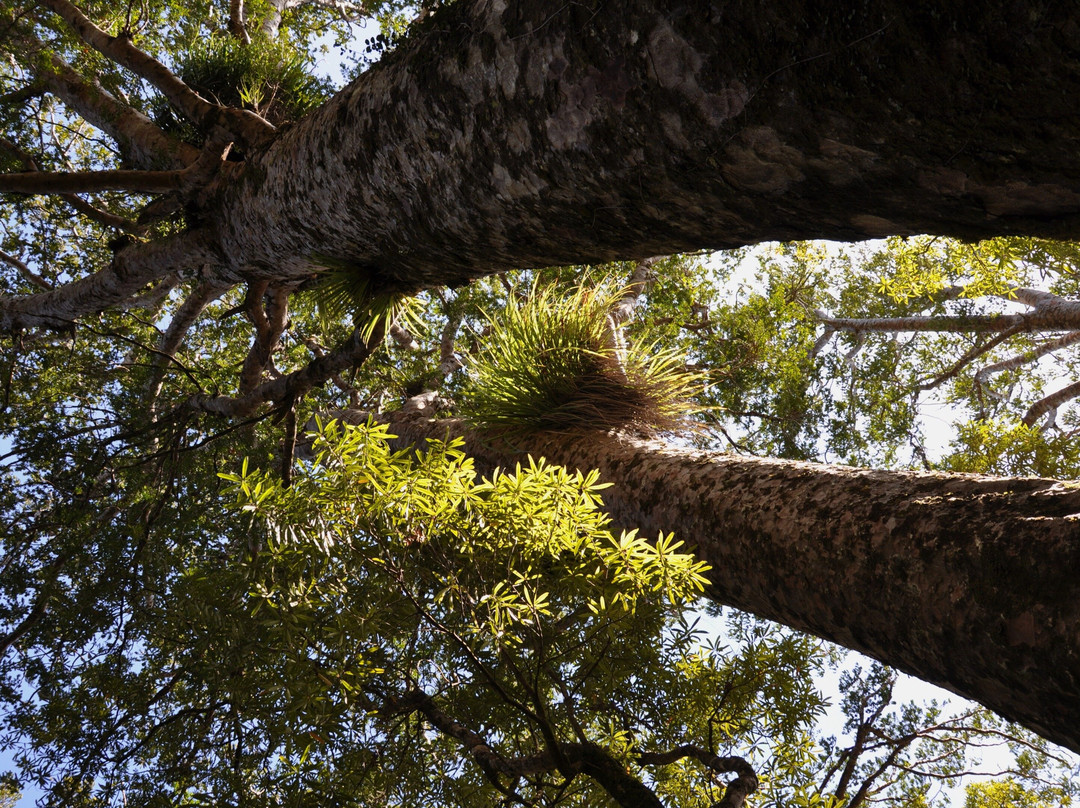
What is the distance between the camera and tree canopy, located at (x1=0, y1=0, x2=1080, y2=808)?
948 mm

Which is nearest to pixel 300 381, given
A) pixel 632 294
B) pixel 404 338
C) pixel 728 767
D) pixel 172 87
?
pixel 172 87

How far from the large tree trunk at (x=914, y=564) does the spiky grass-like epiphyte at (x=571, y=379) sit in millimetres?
1079

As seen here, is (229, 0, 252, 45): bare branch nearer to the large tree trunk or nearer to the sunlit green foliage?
the sunlit green foliage

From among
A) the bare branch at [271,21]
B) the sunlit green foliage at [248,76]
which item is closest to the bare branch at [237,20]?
the bare branch at [271,21]

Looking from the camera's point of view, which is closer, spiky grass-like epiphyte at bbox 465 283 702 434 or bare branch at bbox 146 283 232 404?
spiky grass-like epiphyte at bbox 465 283 702 434

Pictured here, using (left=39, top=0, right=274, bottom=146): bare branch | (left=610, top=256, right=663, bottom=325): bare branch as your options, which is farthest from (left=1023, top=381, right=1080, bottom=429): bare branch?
(left=39, top=0, right=274, bottom=146): bare branch

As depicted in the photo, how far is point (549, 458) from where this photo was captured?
281 cm

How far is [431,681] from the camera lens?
292cm

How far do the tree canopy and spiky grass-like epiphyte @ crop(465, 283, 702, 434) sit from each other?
0.07ft

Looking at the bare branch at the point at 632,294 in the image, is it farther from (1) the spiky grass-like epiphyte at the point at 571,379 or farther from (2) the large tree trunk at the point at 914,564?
(2) the large tree trunk at the point at 914,564

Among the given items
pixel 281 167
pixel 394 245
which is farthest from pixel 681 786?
pixel 281 167

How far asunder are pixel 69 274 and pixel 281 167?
233 inches

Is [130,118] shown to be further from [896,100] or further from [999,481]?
[999,481]

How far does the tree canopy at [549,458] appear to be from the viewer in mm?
948
